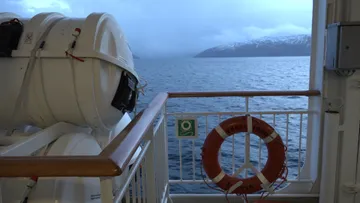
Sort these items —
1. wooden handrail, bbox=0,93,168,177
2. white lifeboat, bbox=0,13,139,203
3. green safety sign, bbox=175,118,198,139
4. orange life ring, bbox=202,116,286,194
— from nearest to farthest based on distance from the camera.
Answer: wooden handrail, bbox=0,93,168,177 → white lifeboat, bbox=0,13,139,203 → orange life ring, bbox=202,116,286,194 → green safety sign, bbox=175,118,198,139

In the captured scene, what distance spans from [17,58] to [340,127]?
6.59 feet

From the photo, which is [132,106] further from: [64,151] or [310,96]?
[310,96]

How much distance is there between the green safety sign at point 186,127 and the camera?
2.18 meters

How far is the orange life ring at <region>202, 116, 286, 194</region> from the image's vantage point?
6.80 feet

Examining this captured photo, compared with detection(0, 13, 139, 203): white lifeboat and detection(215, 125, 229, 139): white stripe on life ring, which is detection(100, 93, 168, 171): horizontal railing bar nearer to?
detection(0, 13, 139, 203): white lifeboat

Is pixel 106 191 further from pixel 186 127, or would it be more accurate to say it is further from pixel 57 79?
pixel 186 127

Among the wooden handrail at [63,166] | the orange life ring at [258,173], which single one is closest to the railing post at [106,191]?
the wooden handrail at [63,166]

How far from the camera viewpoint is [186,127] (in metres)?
2.19

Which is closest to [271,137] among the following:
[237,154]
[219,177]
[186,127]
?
[219,177]

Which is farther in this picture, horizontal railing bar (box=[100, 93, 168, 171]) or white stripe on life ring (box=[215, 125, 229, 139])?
white stripe on life ring (box=[215, 125, 229, 139])

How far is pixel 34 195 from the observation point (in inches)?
47.3

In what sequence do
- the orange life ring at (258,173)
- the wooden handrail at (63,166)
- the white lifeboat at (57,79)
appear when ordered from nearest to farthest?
the wooden handrail at (63,166)
the white lifeboat at (57,79)
the orange life ring at (258,173)

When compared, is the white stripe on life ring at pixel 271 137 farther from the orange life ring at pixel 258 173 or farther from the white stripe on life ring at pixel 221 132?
the white stripe on life ring at pixel 221 132

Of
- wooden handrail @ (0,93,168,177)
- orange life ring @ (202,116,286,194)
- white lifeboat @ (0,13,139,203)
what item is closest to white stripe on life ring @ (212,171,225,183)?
orange life ring @ (202,116,286,194)
